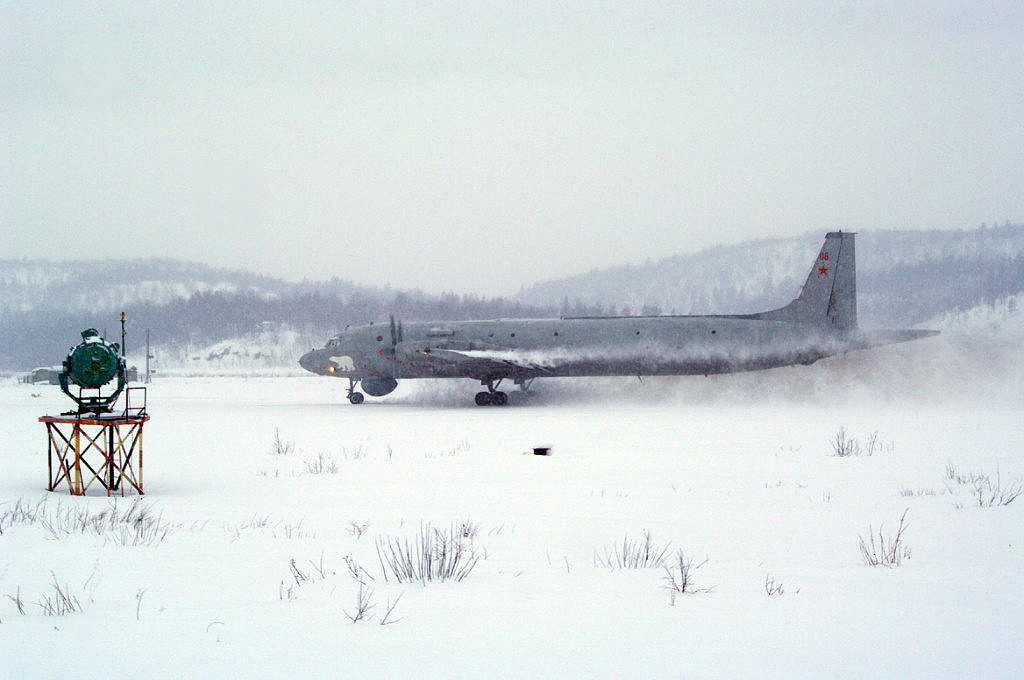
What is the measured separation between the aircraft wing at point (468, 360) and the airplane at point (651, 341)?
4cm

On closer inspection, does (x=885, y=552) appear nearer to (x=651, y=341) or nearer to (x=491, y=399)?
(x=651, y=341)

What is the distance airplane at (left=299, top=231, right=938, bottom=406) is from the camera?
33375 mm

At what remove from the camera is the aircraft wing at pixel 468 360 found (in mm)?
33938

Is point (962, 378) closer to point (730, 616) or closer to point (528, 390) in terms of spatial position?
point (528, 390)

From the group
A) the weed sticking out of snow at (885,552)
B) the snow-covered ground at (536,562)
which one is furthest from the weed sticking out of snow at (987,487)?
the weed sticking out of snow at (885,552)

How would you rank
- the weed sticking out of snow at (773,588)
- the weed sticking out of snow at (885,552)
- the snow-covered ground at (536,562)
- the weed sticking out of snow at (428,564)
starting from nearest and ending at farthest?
the snow-covered ground at (536,562), the weed sticking out of snow at (773,588), the weed sticking out of snow at (428,564), the weed sticking out of snow at (885,552)

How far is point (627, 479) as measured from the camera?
14641 mm

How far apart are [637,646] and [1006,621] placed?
3.04 metres

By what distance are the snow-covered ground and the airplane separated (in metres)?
11.8

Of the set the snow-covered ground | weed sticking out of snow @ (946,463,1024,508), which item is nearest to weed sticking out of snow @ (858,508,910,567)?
the snow-covered ground

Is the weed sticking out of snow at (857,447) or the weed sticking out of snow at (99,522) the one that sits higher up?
the weed sticking out of snow at (99,522)

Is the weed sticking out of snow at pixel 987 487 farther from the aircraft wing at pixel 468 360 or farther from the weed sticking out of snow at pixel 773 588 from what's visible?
the aircraft wing at pixel 468 360

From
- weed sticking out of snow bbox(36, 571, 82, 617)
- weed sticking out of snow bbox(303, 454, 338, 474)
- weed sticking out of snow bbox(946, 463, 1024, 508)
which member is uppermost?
weed sticking out of snow bbox(36, 571, 82, 617)

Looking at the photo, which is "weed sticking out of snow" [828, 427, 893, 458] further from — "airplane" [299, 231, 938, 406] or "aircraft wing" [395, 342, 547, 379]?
"aircraft wing" [395, 342, 547, 379]
